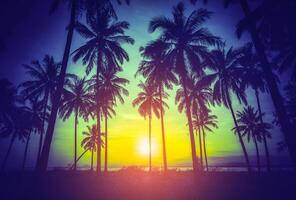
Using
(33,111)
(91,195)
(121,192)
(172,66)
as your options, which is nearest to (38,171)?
(91,195)

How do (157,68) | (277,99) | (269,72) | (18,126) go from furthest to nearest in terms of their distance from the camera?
(18,126) < (157,68) < (269,72) < (277,99)

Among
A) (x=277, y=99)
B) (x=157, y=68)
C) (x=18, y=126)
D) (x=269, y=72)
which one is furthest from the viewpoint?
(x=18, y=126)

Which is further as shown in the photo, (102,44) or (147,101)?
(147,101)

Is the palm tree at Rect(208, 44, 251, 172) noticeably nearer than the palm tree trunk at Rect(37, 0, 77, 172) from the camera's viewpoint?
No

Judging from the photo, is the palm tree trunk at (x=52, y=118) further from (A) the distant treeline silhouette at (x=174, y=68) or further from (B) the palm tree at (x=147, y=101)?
(B) the palm tree at (x=147, y=101)

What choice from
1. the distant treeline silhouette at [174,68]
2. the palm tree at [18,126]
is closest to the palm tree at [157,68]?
the distant treeline silhouette at [174,68]

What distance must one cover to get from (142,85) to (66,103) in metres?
12.1

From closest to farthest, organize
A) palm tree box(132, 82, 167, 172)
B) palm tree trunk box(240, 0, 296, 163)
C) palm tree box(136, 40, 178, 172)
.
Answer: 1. palm tree trunk box(240, 0, 296, 163)
2. palm tree box(136, 40, 178, 172)
3. palm tree box(132, 82, 167, 172)

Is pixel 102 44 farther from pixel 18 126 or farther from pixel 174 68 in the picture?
pixel 18 126

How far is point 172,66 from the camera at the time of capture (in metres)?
20.5

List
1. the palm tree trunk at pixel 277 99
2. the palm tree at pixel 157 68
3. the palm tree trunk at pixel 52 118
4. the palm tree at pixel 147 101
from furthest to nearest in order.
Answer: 1. the palm tree at pixel 147 101
2. the palm tree at pixel 157 68
3. the palm tree trunk at pixel 52 118
4. the palm tree trunk at pixel 277 99

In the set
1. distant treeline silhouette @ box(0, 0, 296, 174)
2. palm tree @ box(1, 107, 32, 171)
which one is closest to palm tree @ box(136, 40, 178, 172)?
distant treeline silhouette @ box(0, 0, 296, 174)

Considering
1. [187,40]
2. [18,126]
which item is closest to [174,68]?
[187,40]

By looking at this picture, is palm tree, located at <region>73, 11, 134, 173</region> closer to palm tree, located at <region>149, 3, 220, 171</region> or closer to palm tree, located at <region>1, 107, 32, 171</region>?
palm tree, located at <region>149, 3, 220, 171</region>
